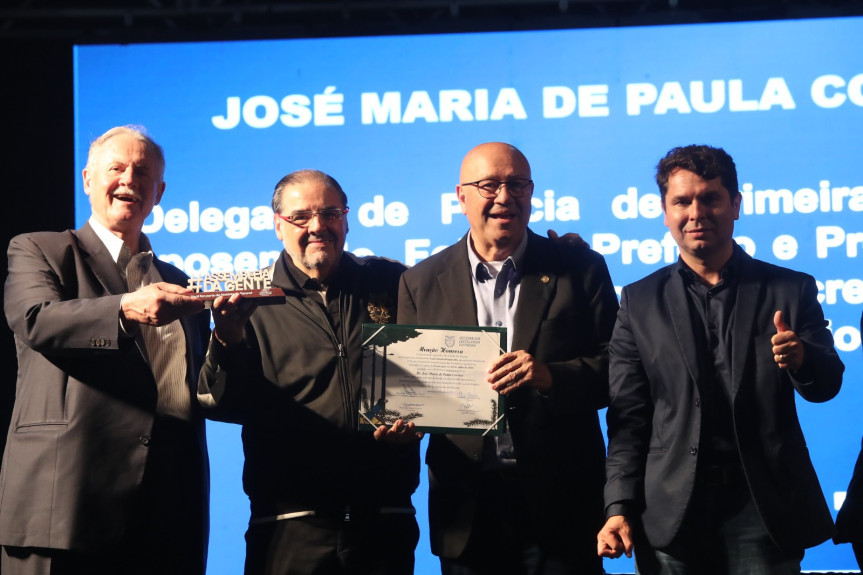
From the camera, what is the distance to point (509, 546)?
9.43 ft

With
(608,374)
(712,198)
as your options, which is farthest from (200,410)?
(712,198)

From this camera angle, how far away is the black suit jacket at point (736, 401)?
2557 mm

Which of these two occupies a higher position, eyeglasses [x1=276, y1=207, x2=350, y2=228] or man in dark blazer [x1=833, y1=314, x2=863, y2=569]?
eyeglasses [x1=276, y1=207, x2=350, y2=228]

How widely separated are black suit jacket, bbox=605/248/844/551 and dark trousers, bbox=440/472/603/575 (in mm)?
276

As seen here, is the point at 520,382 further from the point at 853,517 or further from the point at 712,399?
the point at 853,517

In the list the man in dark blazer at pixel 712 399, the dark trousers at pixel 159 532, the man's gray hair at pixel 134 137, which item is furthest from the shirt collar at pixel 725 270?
the man's gray hair at pixel 134 137

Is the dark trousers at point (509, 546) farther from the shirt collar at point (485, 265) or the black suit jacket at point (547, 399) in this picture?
the shirt collar at point (485, 265)

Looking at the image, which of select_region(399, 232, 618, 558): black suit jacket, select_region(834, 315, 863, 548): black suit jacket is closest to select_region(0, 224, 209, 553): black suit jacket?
select_region(399, 232, 618, 558): black suit jacket

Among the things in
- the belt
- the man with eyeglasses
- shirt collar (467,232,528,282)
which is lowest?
the belt

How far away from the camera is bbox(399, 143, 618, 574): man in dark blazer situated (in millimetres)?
2863

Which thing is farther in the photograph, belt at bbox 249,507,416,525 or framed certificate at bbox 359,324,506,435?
belt at bbox 249,507,416,525

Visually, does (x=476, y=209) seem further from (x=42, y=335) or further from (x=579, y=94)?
(x=579, y=94)

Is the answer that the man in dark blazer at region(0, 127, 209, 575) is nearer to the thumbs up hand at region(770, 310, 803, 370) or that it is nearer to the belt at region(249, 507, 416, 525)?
the belt at region(249, 507, 416, 525)

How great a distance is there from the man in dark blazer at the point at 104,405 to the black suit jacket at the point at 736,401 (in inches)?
51.7
